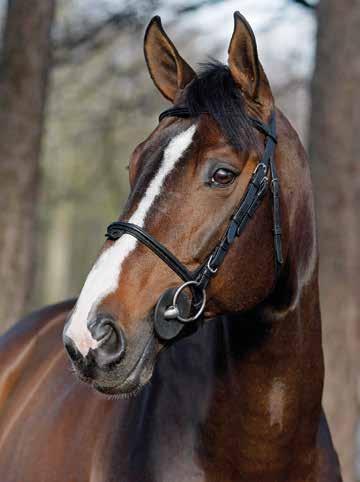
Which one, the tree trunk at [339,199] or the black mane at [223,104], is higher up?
the black mane at [223,104]

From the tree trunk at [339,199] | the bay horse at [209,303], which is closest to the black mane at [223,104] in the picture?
the bay horse at [209,303]

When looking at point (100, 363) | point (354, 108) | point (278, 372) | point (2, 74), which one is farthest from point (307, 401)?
point (2, 74)

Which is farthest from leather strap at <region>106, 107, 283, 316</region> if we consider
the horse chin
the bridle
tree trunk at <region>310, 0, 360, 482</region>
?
tree trunk at <region>310, 0, 360, 482</region>

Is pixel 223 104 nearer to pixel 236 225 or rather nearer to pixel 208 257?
pixel 236 225

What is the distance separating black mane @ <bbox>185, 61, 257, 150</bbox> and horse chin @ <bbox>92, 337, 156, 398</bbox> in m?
0.75

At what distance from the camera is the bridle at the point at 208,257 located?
309 centimetres

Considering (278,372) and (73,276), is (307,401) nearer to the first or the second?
(278,372)

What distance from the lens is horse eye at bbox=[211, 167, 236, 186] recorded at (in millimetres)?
3215

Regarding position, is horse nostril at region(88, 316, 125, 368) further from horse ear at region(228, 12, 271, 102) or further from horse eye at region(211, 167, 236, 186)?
horse ear at region(228, 12, 271, 102)

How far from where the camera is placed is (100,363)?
2980 millimetres

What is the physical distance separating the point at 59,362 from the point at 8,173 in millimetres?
3701

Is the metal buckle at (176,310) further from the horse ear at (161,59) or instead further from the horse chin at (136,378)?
the horse ear at (161,59)

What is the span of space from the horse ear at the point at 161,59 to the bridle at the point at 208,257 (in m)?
0.38

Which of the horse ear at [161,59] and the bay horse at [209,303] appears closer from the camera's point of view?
the bay horse at [209,303]
